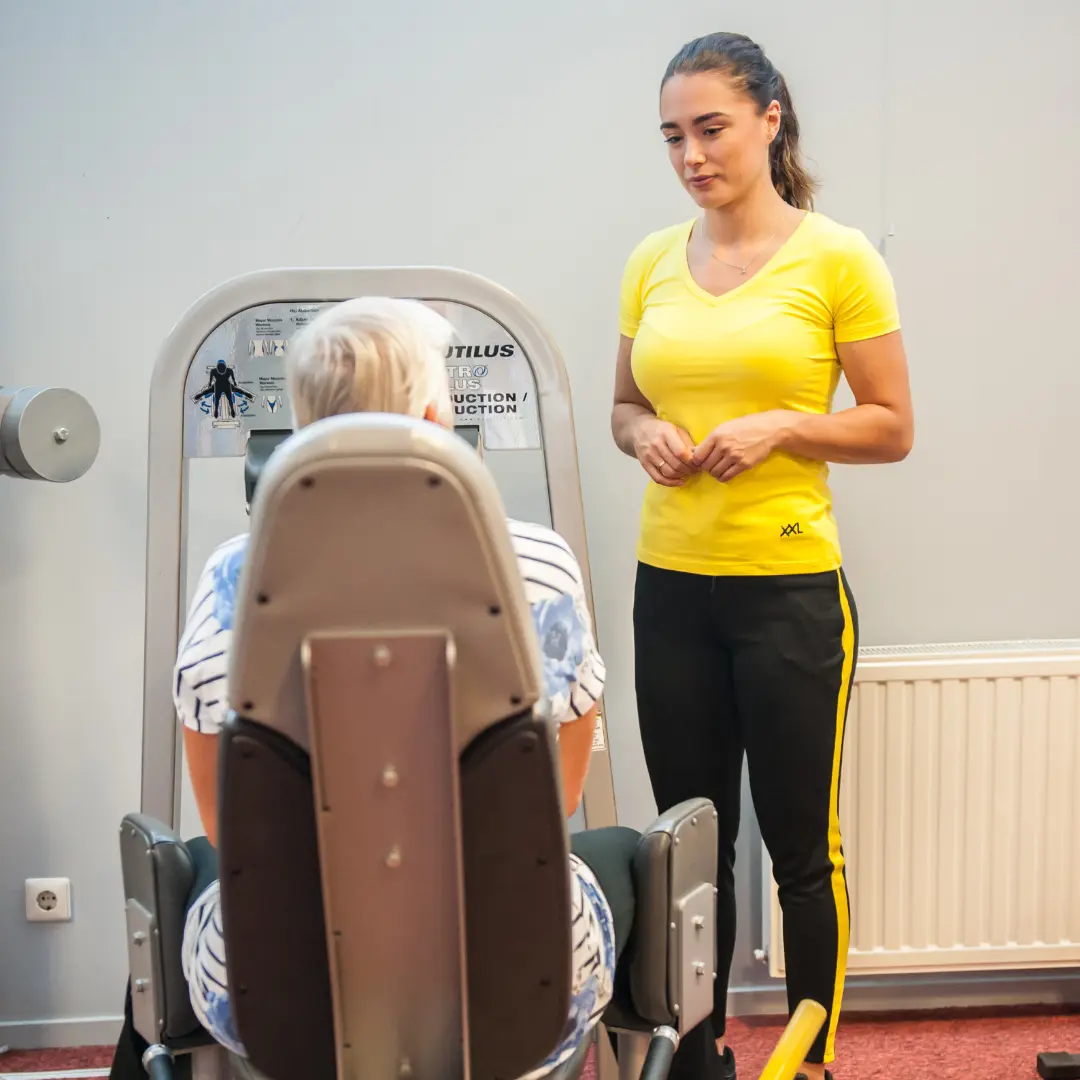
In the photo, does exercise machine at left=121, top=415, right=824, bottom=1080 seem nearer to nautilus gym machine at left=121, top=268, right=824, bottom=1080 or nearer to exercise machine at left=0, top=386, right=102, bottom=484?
nautilus gym machine at left=121, top=268, right=824, bottom=1080

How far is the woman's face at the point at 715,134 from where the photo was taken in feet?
5.31

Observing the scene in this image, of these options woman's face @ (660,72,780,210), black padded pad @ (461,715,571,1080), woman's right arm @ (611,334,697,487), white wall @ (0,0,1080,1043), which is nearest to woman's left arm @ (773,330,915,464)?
woman's right arm @ (611,334,697,487)

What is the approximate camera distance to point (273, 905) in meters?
0.91

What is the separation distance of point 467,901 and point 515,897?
4cm

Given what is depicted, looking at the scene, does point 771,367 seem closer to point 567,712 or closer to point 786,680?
point 786,680

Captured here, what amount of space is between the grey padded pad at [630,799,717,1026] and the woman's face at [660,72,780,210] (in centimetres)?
91

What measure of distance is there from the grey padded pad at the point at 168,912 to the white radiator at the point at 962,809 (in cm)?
126

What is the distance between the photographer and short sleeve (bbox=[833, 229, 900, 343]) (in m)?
1.63

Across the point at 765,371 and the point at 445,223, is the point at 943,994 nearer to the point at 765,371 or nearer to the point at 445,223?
the point at 765,371

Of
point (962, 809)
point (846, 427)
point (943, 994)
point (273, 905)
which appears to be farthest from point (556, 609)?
point (943, 994)

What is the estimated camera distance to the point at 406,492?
80 cm

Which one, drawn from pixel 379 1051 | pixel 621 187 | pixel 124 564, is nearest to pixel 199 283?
pixel 124 564

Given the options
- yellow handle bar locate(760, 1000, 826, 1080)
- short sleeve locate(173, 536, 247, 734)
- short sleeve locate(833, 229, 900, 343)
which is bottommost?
yellow handle bar locate(760, 1000, 826, 1080)

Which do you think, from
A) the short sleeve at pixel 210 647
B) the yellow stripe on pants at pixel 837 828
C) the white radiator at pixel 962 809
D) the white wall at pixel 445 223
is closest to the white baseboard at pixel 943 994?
the white radiator at pixel 962 809
